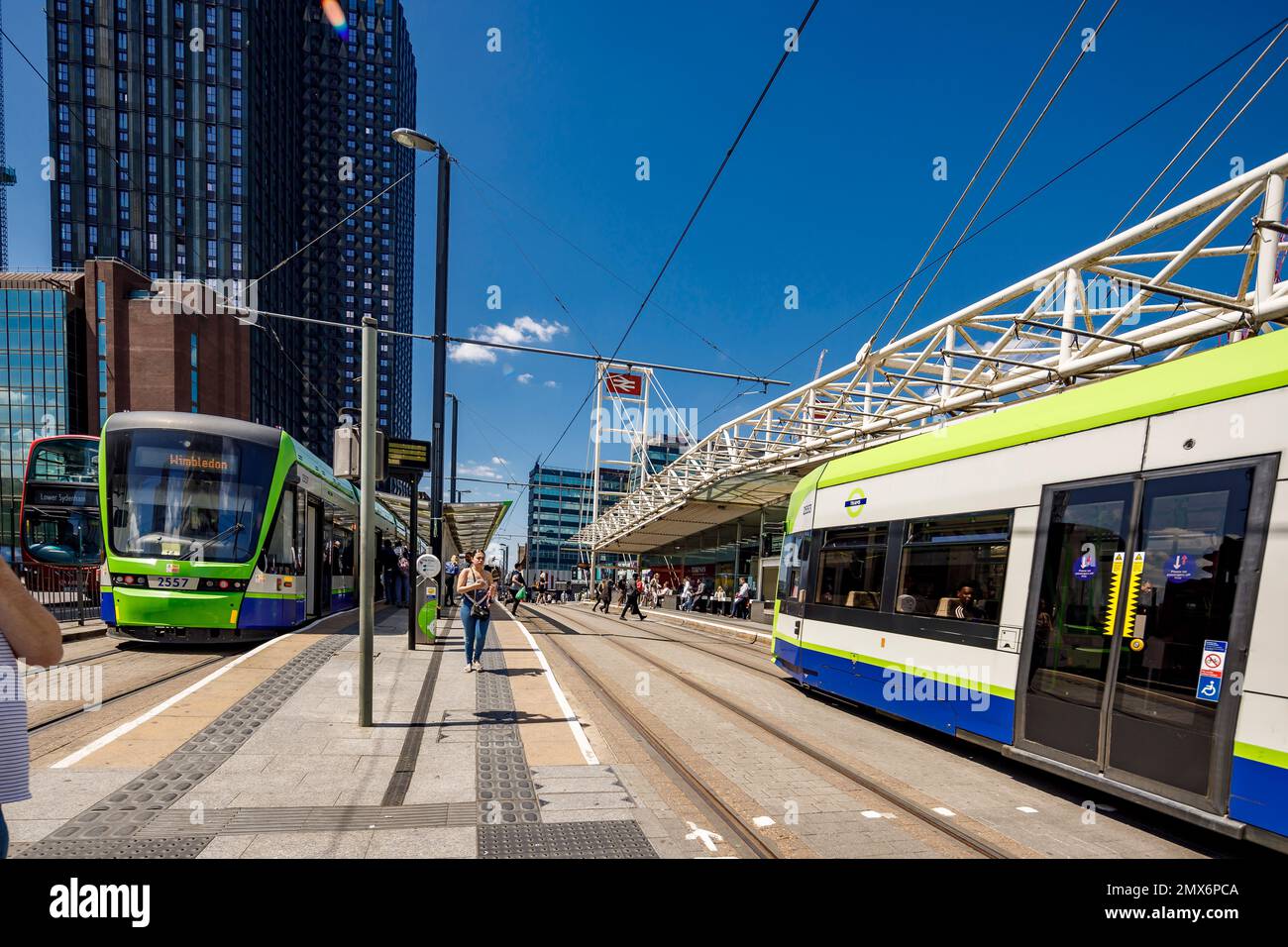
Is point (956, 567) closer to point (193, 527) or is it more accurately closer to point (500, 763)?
point (500, 763)

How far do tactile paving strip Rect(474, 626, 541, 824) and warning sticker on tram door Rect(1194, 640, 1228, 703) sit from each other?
426cm

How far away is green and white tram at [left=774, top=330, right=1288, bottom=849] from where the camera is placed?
13.2 ft

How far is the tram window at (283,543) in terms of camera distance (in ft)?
32.5

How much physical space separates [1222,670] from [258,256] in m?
109

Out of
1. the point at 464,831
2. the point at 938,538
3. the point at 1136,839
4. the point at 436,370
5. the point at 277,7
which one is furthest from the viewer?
the point at 277,7

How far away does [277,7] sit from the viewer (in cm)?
10069

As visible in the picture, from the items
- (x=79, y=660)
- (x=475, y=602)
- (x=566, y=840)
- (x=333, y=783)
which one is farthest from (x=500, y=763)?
(x=79, y=660)

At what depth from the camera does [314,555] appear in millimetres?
12297

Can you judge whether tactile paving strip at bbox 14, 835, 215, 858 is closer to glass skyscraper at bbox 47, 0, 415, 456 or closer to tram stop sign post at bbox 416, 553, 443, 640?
tram stop sign post at bbox 416, 553, 443, 640

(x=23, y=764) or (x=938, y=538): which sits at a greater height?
(x=938, y=538)

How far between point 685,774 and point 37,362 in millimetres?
74601

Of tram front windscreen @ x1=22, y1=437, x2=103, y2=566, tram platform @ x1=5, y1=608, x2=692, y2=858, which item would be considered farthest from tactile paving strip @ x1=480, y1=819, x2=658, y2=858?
tram front windscreen @ x1=22, y1=437, x2=103, y2=566

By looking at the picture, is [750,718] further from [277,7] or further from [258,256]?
[277,7]

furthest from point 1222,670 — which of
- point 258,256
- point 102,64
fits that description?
point 102,64
